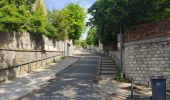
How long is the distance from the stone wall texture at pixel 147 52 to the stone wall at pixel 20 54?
253 inches

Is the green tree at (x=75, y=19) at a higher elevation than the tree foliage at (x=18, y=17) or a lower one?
higher

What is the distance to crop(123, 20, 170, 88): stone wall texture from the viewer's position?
14703 millimetres

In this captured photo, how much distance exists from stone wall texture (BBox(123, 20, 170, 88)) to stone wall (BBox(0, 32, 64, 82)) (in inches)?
253

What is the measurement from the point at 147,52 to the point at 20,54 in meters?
8.06

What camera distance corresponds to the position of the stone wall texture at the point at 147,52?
14.7 m

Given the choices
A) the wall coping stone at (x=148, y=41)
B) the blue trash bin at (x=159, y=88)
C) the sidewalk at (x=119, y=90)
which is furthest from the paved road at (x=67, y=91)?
the wall coping stone at (x=148, y=41)

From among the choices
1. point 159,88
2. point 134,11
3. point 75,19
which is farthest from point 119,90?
point 75,19

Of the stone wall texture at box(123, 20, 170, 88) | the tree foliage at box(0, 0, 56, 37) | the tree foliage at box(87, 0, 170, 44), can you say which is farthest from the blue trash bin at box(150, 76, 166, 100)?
the tree foliage at box(0, 0, 56, 37)

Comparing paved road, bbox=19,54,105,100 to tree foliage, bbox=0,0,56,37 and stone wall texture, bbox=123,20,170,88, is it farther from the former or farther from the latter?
tree foliage, bbox=0,0,56,37

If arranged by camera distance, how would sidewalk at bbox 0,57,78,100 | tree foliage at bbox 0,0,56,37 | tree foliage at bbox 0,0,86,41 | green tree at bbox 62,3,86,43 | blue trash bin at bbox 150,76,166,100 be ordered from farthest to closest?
green tree at bbox 62,3,86,43
tree foliage at bbox 0,0,86,41
tree foliage at bbox 0,0,56,37
sidewalk at bbox 0,57,78,100
blue trash bin at bbox 150,76,166,100

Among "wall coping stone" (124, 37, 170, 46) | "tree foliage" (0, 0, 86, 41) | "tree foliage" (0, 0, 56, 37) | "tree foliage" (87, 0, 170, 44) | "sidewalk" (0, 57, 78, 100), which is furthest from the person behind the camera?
"tree foliage" (87, 0, 170, 44)

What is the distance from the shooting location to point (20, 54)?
19844 mm

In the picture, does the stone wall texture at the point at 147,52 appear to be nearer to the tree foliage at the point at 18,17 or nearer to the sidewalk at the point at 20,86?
the sidewalk at the point at 20,86

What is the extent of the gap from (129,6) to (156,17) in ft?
6.33
